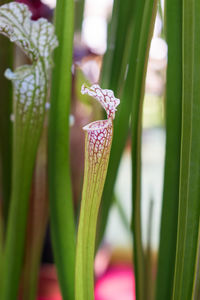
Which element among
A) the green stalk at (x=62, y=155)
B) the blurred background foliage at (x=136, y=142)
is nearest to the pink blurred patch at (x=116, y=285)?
the blurred background foliage at (x=136, y=142)

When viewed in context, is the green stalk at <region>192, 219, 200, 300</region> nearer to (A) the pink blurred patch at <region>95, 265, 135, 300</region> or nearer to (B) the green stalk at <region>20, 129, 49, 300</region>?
(B) the green stalk at <region>20, 129, 49, 300</region>

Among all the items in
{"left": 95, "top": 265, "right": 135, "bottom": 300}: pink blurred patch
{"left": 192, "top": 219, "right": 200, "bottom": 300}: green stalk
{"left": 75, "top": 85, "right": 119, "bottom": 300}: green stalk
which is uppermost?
{"left": 75, "top": 85, "right": 119, "bottom": 300}: green stalk

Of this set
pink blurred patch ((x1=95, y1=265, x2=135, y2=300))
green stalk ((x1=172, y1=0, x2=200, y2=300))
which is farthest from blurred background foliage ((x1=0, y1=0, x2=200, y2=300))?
pink blurred patch ((x1=95, y1=265, x2=135, y2=300))

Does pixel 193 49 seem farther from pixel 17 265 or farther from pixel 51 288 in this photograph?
pixel 51 288

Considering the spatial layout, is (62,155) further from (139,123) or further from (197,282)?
(197,282)

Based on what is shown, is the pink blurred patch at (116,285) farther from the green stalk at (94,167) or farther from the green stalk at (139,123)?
the green stalk at (94,167)
